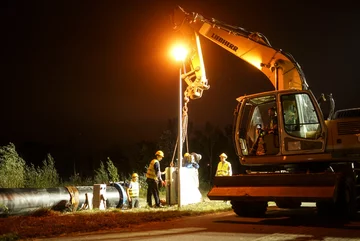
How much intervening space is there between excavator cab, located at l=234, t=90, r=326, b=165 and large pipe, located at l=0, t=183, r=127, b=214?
5.19m

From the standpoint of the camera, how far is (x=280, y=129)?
9.57 meters

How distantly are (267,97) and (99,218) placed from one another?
5016 millimetres

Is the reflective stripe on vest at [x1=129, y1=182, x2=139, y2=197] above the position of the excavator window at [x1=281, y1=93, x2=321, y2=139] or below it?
below

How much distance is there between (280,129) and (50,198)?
→ 6853mm

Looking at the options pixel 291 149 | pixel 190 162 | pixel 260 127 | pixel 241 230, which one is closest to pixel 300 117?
pixel 291 149

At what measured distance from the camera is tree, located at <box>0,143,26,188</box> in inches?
587

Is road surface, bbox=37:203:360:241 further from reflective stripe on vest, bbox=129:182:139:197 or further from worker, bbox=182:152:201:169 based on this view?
worker, bbox=182:152:201:169

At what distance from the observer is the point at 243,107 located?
34.1ft

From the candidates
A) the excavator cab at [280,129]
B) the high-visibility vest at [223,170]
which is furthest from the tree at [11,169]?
the excavator cab at [280,129]

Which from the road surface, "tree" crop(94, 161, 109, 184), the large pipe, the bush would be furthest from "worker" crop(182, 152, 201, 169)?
the bush

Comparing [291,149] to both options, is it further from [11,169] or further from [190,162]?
[11,169]

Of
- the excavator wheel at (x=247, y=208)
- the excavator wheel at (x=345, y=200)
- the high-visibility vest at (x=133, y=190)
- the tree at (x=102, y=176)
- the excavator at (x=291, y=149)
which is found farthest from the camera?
the tree at (x=102, y=176)

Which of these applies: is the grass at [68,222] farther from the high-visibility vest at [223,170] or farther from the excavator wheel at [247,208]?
the high-visibility vest at [223,170]

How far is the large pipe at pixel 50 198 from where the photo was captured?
35.8 ft
